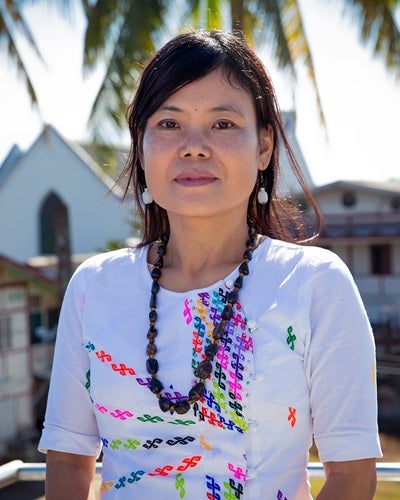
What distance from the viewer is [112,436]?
161 cm

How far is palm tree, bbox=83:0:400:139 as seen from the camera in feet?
32.6

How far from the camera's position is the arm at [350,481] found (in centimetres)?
147

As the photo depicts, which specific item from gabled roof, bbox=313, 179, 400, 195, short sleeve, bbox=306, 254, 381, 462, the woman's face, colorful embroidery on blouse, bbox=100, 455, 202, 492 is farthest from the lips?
gabled roof, bbox=313, 179, 400, 195

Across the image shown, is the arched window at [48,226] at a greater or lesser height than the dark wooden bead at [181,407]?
greater

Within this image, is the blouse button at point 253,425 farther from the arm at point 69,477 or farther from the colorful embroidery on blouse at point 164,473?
the arm at point 69,477

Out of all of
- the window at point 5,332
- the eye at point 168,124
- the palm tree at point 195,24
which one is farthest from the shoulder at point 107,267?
the window at point 5,332

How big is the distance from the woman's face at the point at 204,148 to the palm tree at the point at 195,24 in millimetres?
8205

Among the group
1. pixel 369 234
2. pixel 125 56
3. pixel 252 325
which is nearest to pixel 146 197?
pixel 252 325

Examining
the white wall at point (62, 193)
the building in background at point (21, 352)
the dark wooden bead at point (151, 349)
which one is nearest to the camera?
the dark wooden bead at point (151, 349)

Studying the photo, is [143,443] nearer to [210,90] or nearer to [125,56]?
[210,90]

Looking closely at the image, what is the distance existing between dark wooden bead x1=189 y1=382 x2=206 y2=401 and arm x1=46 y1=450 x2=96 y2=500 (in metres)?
0.34

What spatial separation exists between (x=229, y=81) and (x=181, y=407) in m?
0.65

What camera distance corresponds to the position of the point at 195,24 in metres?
10.0

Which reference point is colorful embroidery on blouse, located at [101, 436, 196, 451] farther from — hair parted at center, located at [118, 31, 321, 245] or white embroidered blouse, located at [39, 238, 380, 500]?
hair parted at center, located at [118, 31, 321, 245]
